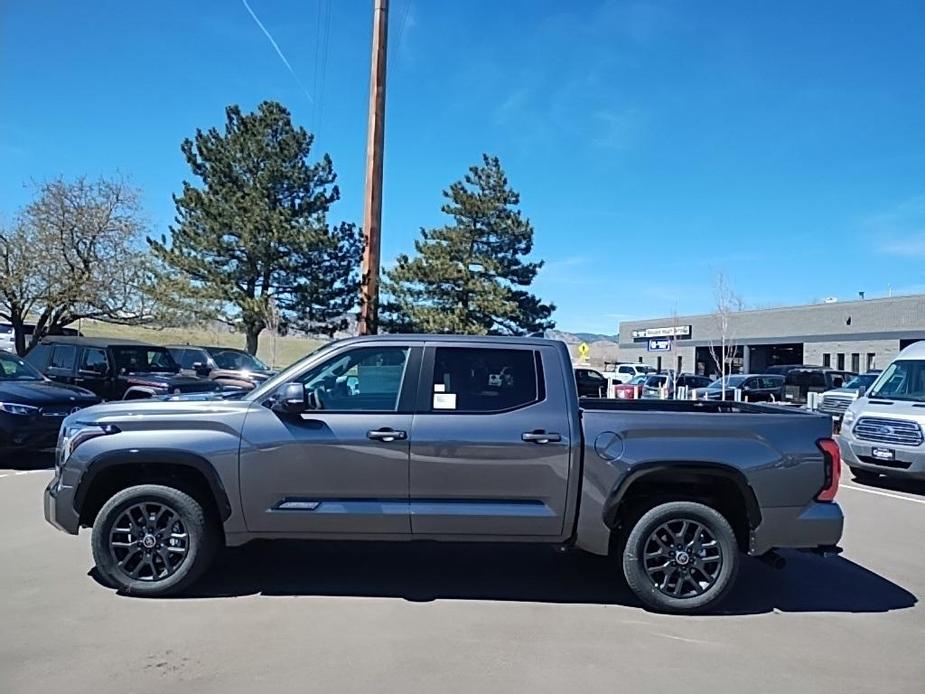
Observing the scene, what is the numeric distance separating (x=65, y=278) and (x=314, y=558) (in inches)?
903

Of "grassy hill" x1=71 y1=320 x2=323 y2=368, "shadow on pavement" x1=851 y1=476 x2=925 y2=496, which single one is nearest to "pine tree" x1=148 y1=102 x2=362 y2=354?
"grassy hill" x1=71 y1=320 x2=323 y2=368

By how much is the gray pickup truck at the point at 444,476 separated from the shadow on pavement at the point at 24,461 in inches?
249

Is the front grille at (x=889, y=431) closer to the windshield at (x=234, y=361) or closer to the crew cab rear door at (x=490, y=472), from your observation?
the crew cab rear door at (x=490, y=472)

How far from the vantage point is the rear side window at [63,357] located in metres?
14.4

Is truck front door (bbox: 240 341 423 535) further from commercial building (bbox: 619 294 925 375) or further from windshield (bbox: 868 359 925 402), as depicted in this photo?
commercial building (bbox: 619 294 925 375)

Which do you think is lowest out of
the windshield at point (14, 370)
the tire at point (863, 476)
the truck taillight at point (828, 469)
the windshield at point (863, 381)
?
the tire at point (863, 476)

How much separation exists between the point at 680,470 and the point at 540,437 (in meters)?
1.01

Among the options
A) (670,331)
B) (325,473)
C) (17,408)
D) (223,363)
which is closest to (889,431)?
(325,473)

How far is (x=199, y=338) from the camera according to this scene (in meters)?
43.5

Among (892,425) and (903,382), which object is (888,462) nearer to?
(892,425)

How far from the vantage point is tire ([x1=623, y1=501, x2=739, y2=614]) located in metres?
5.17

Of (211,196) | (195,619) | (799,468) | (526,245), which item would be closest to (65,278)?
(211,196)

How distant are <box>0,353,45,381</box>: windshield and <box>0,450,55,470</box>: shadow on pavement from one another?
48.0 inches

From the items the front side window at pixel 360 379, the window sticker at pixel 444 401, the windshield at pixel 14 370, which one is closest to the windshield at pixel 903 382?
the window sticker at pixel 444 401
